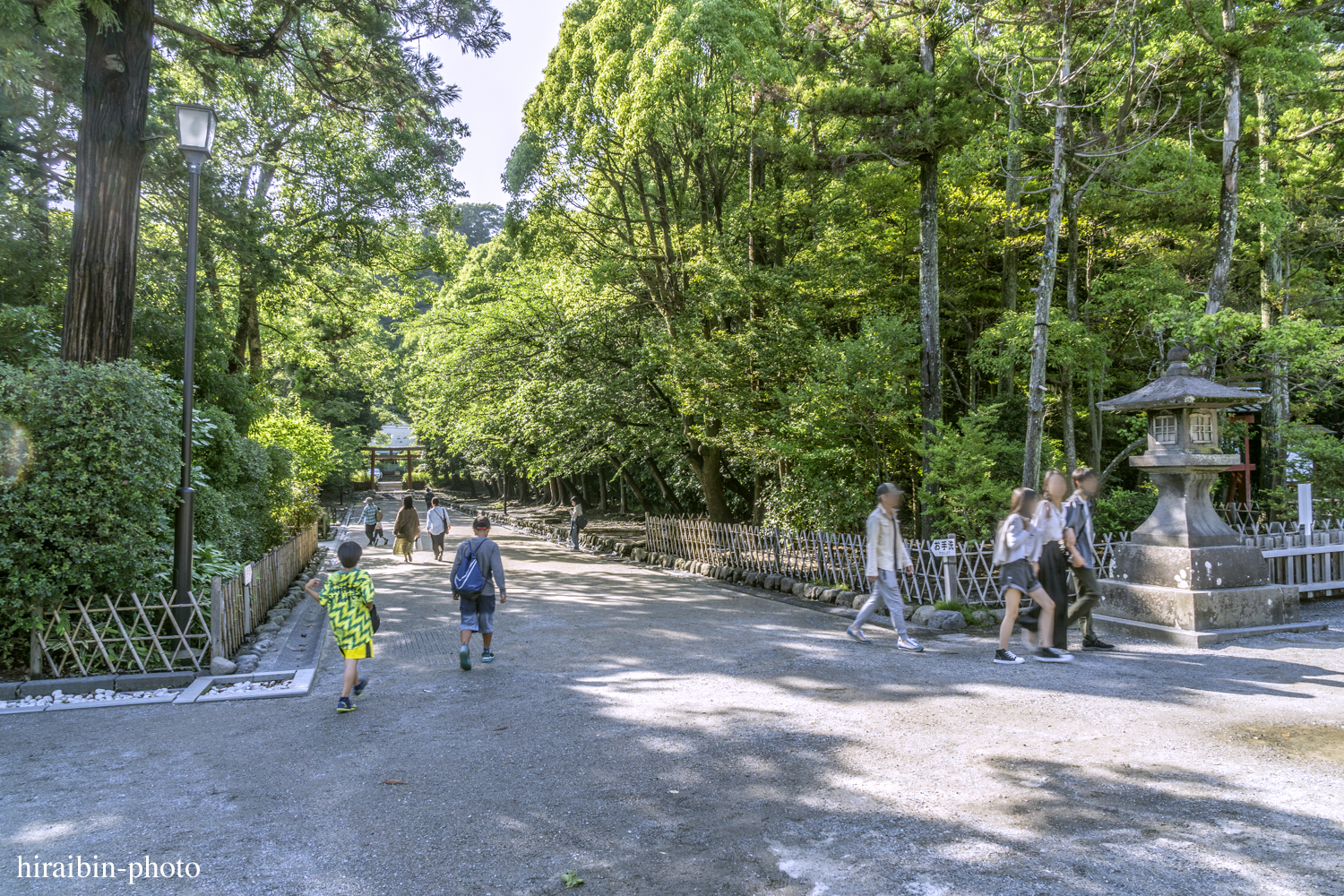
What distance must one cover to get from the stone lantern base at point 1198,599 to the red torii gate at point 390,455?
5383 centimetres

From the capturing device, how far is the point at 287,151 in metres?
19.3

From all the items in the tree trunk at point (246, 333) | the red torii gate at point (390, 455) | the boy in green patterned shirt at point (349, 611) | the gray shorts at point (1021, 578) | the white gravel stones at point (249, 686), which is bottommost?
the white gravel stones at point (249, 686)

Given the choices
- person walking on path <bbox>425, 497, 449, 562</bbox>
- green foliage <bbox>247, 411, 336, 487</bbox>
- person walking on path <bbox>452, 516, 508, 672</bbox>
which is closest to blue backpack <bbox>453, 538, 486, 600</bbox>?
person walking on path <bbox>452, 516, 508, 672</bbox>

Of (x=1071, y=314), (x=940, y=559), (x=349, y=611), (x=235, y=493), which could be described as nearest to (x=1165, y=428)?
(x=940, y=559)

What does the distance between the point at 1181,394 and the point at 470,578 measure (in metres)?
8.13

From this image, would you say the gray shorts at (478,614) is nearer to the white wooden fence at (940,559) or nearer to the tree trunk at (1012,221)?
the white wooden fence at (940,559)

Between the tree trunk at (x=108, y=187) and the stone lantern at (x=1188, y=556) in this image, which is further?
the tree trunk at (x=108, y=187)

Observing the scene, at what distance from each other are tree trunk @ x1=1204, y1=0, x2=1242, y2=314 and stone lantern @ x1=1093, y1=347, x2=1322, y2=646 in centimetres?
490

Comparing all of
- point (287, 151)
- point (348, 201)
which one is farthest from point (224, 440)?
point (287, 151)

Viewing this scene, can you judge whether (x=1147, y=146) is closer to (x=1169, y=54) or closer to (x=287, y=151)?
(x=1169, y=54)

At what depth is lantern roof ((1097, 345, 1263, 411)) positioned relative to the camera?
8734 mm

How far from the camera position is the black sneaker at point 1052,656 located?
7668 millimetres

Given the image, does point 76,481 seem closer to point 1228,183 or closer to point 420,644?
point 420,644

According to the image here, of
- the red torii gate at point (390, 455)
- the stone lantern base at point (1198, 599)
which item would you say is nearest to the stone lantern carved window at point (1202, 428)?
the stone lantern base at point (1198, 599)
